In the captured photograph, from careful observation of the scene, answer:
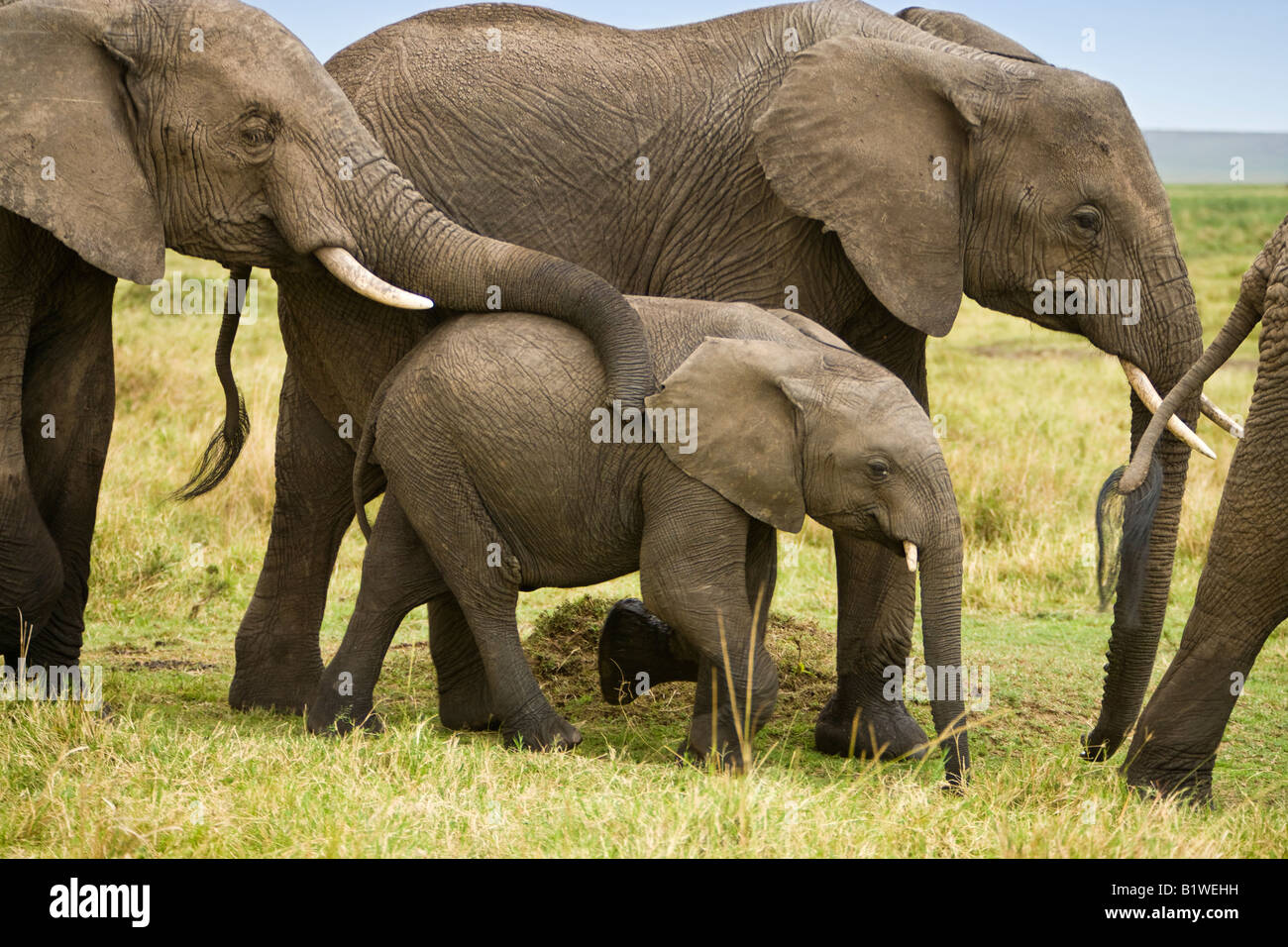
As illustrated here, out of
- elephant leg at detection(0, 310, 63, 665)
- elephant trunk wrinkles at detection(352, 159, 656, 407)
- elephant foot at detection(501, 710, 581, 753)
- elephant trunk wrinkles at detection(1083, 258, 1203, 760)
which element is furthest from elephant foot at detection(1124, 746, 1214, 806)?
elephant leg at detection(0, 310, 63, 665)

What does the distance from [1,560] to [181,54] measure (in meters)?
2.07

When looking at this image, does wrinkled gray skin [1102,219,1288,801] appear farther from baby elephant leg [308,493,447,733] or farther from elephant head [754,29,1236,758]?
baby elephant leg [308,493,447,733]

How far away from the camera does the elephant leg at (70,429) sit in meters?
6.77

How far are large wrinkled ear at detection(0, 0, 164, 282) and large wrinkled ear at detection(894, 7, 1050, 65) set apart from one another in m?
3.43

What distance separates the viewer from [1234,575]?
5.71 meters

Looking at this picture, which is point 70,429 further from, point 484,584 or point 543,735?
point 543,735

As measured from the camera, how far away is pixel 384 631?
6.48 meters

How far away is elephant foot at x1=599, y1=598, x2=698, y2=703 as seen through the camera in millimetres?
7172

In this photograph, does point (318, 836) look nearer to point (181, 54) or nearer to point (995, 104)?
point (181, 54)

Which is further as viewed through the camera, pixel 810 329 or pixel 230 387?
pixel 230 387

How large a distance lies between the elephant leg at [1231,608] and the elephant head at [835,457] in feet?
2.39

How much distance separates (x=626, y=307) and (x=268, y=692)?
2.61 m

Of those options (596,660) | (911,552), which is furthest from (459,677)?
(911,552)

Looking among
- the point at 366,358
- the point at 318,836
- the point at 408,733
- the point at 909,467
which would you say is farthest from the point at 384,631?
the point at 909,467
